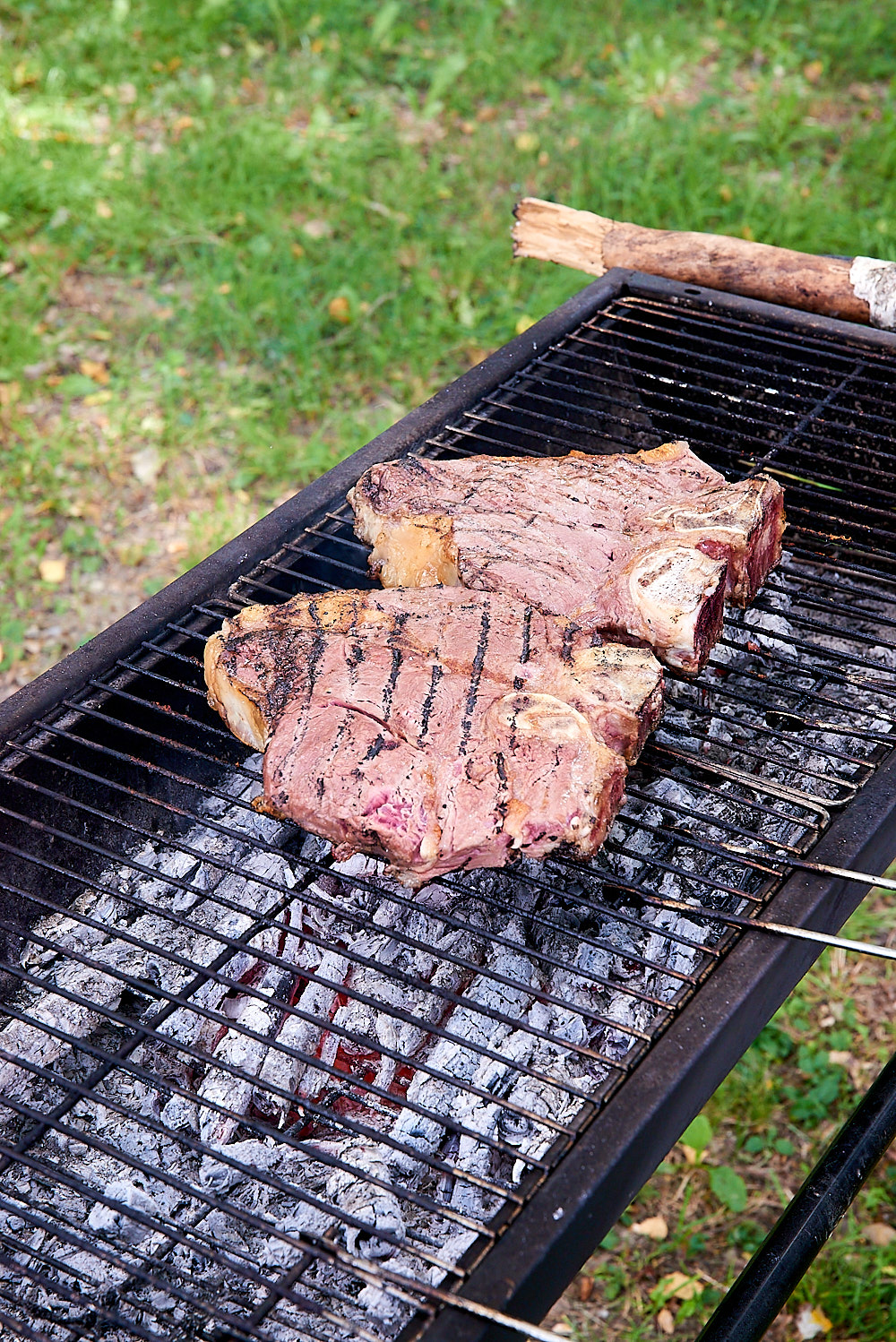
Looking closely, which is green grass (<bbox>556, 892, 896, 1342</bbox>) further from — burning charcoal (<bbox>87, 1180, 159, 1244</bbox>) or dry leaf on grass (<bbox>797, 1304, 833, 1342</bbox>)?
burning charcoal (<bbox>87, 1180, 159, 1244</bbox>)

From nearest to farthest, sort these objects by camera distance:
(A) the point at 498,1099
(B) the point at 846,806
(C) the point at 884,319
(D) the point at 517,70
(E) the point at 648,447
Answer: (A) the point at 498,1099
(B) the point at 846,806
(C) the point at 884,319
(E) the point at 648,447
(D) the point at 517,70

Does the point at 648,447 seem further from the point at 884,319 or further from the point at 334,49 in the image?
the point at 334,49

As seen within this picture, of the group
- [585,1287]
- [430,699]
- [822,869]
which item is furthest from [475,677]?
[585,1287]

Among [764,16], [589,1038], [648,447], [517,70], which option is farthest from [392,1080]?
[764,16]

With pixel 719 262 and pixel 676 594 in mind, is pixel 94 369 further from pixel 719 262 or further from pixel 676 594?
pixel 676 594

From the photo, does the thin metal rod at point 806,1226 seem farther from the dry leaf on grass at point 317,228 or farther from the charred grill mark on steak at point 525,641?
the dry leaf on grass at point 317,228
